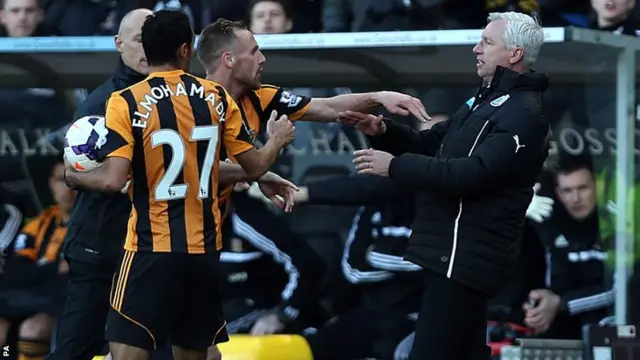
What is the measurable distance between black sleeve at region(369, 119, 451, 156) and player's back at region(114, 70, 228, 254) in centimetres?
82

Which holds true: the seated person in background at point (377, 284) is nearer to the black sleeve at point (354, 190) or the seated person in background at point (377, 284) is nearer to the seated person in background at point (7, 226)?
the black sleeve at point (354, 190)

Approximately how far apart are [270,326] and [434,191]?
2.64m

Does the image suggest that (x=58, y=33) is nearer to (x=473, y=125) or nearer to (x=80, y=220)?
(x=80, y=220)

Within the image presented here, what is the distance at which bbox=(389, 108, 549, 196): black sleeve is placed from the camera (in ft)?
17.5

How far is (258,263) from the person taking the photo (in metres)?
8.09

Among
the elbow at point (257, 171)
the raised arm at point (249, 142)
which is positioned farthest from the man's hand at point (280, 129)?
the elbow at point (257, 171)

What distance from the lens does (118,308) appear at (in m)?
5.39

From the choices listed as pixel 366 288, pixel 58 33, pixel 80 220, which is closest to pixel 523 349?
pixel 366 288

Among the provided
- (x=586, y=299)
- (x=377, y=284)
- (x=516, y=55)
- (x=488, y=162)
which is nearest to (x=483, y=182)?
(x=488, y=162)

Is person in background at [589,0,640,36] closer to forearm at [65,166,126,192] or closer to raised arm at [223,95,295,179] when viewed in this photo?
raised arm at [223,95,295,179]

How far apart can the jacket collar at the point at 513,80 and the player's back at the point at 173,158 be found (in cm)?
107

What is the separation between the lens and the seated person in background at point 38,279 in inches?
320

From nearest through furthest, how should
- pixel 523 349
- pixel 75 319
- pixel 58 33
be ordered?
pixel 75 319 → pixel 523 349 → pixel 58 33

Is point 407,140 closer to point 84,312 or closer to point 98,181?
point 98,181
